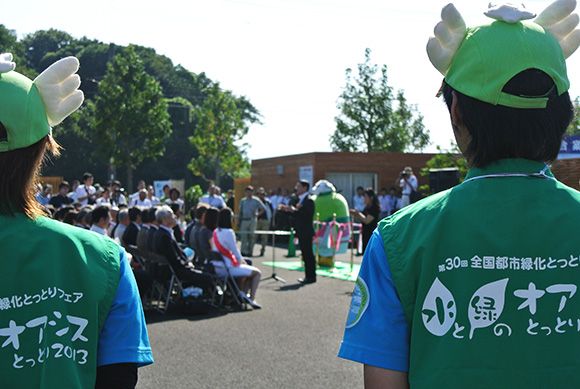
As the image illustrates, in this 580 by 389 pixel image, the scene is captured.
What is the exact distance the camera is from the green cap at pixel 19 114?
2217 millimetres

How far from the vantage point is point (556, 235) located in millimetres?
1823

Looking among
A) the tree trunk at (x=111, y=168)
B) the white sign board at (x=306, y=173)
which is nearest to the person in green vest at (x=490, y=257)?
the white sign board at (x=306, y=173)

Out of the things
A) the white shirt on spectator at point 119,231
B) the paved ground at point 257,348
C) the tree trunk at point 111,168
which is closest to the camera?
the paved ground at point 257,348

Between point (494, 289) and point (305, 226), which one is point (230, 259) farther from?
point (494, 289)

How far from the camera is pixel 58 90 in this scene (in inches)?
93.0

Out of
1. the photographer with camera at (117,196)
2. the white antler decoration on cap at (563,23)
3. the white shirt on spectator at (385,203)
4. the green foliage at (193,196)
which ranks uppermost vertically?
the green foliage at (193,196)

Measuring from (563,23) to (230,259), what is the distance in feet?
33.2

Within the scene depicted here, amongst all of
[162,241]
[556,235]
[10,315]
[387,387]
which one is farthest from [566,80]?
[162,241]

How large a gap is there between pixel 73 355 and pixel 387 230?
0.94 m

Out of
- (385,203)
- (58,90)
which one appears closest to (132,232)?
(58,90)

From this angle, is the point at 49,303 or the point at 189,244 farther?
the point at 189,244

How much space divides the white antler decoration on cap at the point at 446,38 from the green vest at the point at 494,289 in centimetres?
32

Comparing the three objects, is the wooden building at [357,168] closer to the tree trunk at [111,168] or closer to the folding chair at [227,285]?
the tree trunk at [111,168]

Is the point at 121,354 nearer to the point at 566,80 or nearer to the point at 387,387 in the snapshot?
the point at 387,387
